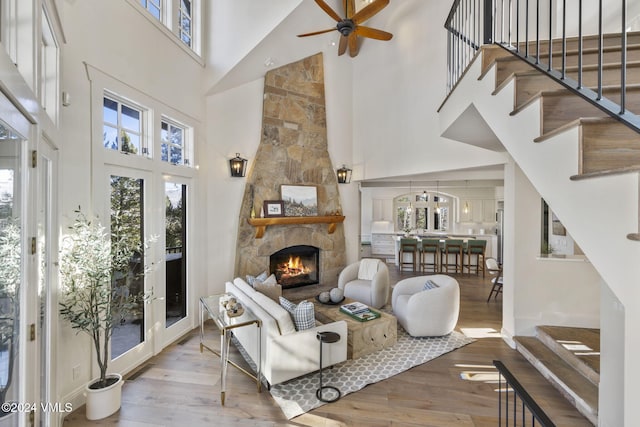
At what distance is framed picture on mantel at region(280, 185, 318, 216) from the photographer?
5789 millimetres

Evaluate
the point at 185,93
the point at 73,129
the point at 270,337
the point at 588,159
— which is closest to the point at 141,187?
the point at 73,129

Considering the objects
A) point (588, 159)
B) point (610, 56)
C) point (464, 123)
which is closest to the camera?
point (588, 159)

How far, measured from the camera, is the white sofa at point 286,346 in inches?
118

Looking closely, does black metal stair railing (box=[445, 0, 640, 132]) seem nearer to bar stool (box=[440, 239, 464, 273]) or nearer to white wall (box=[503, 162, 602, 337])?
white wall (box=[503, 162, 602, 337])

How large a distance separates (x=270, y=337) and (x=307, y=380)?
2.35ft

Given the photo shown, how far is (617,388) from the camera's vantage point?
2.30 m

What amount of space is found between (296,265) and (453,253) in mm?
4524

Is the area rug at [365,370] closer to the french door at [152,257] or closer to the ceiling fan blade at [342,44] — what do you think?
the french door at [152,257]

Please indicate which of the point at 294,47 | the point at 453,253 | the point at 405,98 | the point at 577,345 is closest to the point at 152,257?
the point at 294,47

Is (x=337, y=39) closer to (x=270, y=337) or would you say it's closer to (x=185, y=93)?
(x=185, y=93)

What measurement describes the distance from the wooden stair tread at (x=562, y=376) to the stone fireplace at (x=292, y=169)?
3.58m

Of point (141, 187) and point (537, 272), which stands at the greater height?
point (141, 187)

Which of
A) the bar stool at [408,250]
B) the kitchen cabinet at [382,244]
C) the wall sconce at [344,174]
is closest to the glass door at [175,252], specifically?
the wall sconce at [344,174]

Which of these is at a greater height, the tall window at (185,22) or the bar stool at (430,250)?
the tall window at (185,22)
